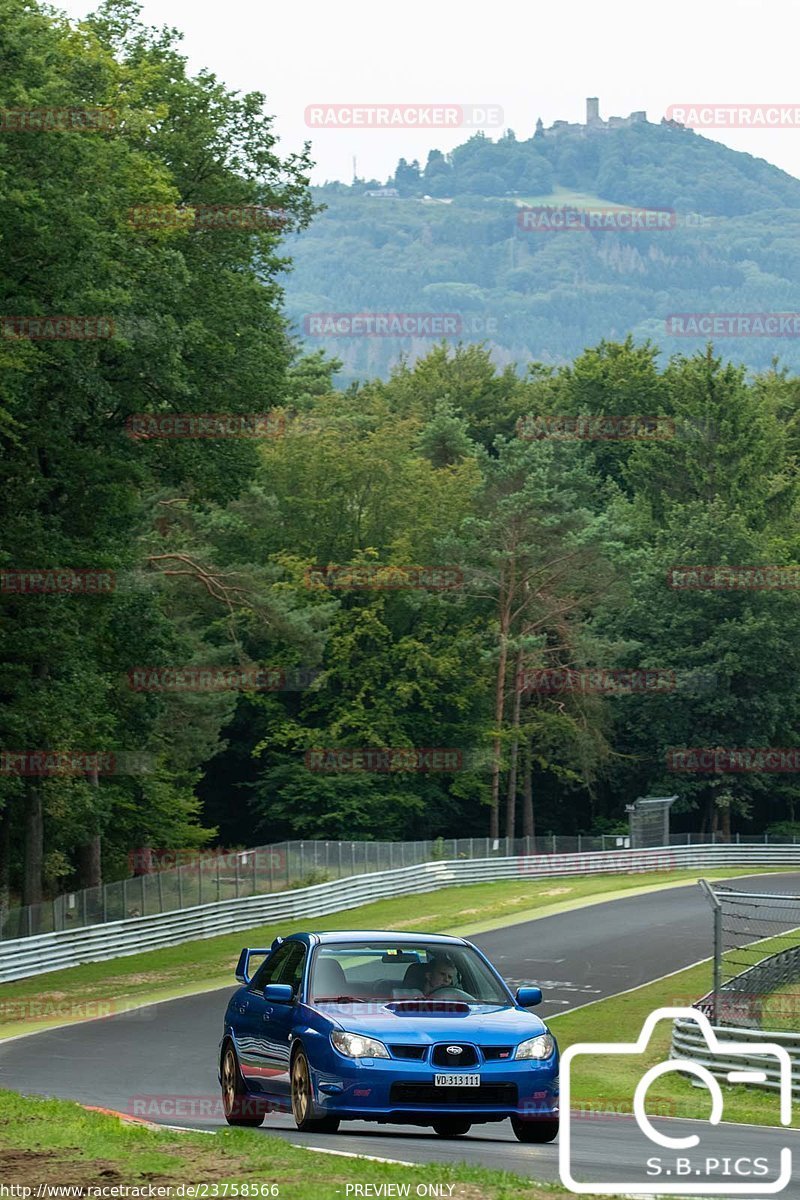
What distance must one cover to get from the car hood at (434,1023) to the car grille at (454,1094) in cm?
30

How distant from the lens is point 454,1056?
40.9 ft

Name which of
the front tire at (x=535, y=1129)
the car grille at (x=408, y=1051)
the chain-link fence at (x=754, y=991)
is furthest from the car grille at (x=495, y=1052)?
the chain-link fence at (x=754, y=991)

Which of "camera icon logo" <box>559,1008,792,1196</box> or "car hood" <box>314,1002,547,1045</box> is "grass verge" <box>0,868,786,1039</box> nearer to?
"car hood" <box>314,1002,547,1045</box>

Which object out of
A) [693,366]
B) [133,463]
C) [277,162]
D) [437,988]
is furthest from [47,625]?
[693,366]

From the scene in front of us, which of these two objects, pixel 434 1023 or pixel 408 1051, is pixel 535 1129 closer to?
pixel 434 1023

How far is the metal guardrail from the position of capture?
19297 millimetres

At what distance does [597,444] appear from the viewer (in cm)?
10150

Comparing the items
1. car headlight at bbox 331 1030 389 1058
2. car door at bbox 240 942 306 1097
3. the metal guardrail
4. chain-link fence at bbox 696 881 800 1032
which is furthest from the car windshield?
chain-link fence at bbox 696 881 800 1032

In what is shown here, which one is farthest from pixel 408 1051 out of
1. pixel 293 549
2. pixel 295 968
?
pixel 293 549

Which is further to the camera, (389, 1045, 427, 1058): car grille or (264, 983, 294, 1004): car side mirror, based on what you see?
(264, 983, 294, 1004): car side mirror

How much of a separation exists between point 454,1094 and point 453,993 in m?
1.14

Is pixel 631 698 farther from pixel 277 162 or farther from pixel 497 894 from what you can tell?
pixel 277 162

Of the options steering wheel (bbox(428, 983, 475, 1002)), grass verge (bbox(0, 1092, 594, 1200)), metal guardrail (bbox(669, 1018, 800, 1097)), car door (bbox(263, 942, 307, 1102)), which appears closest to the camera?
grass verge (bbox(0, 1092, 594, 1200))

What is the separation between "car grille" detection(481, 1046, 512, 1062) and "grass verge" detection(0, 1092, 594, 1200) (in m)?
1.61
